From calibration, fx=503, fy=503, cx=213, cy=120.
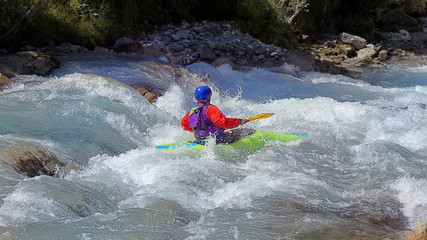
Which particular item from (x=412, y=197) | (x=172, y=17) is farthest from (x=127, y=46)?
(x=412, y=197)

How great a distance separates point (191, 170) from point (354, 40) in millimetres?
10879

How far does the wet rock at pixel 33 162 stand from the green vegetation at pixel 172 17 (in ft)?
14.2

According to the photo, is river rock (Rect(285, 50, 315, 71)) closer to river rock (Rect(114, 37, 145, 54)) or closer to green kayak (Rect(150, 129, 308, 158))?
river rock (Rect(114, 37, 145, 54))

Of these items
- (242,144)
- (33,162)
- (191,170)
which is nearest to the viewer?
(33,162)

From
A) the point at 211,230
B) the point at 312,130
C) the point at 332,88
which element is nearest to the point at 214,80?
the point at 332,88

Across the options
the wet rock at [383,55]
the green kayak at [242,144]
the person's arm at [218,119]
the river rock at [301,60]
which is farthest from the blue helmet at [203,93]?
the wet rock at [383,55]

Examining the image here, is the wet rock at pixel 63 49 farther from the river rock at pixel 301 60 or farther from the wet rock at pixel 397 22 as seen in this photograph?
the wet rock at pixel 397 22

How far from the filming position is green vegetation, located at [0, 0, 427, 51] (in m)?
8.83

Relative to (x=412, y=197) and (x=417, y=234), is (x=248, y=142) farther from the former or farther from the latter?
(x=417, y=234)

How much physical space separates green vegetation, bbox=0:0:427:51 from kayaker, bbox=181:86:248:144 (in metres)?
4.37

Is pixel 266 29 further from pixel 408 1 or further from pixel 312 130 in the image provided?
pixel 312 130

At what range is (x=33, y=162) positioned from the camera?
14.7 ft

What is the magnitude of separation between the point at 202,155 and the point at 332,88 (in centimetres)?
521

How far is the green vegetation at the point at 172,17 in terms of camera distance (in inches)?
348
